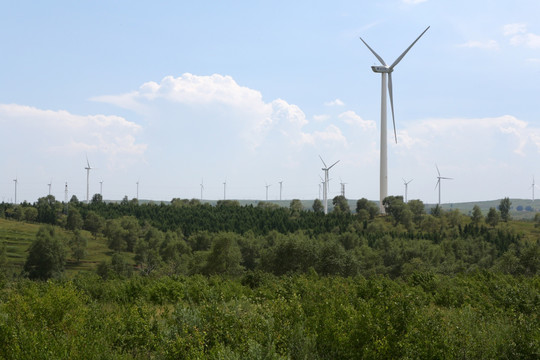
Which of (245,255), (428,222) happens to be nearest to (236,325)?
(245,255)

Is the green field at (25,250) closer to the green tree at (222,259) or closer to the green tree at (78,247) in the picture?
the green tree at (78,247)

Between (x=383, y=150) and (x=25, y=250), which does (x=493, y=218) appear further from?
(x=25, y=250)

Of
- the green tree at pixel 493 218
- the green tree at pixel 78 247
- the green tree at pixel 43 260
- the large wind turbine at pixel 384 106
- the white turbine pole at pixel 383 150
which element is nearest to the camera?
the green tree at pixel 43 260

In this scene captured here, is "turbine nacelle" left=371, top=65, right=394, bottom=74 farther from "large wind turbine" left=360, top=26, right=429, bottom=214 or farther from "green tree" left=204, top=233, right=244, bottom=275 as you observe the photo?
"green tree" left=204, top=233, right=244, bottom=275

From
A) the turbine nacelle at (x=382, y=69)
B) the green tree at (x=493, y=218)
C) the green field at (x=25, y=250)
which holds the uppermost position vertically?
the turbine nacelle at (x=382, y=69)

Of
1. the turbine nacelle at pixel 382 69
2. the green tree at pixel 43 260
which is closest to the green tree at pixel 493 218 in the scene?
the turbine nacelle at pixel 382 69

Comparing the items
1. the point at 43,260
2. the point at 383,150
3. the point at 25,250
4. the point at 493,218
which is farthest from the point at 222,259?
the point at 493,218

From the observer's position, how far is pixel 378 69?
162 metres

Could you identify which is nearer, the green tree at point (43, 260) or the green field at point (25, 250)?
the green tree at point (43, 260)

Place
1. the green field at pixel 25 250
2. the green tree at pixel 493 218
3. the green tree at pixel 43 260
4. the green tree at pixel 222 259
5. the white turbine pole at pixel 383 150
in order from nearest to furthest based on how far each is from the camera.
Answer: the green tree at pixel 222 259 → the green tree at pixel 43 260 → the green field at pixel 25 250 → the white turbine pole at pixel 383 150 → the green tree at pixel 493 218

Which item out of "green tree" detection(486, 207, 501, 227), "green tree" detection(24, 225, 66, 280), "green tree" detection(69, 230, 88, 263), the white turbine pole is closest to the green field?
"green tree" detection(69, 230, 88, 263)

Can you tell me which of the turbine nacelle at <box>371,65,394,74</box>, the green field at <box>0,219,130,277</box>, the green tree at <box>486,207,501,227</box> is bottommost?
the green field at <box>0,219,130,277</box>

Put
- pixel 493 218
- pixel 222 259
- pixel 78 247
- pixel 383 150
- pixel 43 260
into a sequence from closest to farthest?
pixel 222 259 → pixel 43 260 → pixel 78 247 → pixel 383 150 → pixel 493 218

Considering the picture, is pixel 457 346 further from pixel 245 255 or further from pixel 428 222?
pixel 428 222
